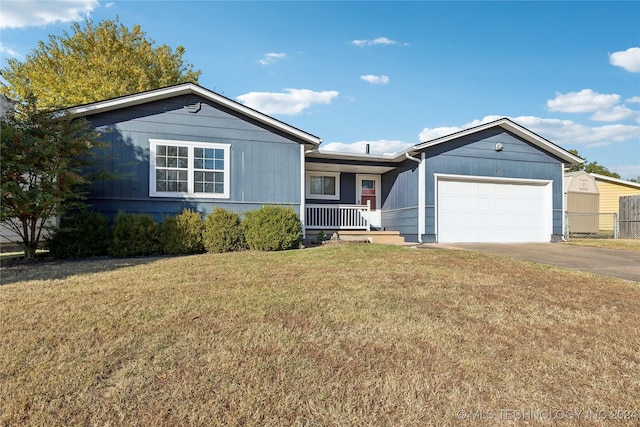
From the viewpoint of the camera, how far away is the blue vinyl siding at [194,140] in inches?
378

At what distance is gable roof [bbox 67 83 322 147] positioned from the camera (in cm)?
933

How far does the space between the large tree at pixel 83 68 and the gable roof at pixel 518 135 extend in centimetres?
1730

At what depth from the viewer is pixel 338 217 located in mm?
13164

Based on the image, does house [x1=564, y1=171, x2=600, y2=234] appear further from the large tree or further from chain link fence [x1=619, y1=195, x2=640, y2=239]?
the large tree

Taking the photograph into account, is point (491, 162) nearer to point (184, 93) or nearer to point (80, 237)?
point (184, 93)

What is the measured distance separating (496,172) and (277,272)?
9.97 meters

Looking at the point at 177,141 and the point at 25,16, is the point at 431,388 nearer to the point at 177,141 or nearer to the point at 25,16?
the point at 177,141

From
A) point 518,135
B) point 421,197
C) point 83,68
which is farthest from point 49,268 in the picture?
point 83,68

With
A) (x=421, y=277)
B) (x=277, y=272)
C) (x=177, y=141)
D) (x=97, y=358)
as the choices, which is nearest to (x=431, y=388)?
(x=97, y=358)

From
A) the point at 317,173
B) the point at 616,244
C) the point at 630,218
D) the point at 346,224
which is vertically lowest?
the point at 616,244

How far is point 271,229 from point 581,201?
17.7 m

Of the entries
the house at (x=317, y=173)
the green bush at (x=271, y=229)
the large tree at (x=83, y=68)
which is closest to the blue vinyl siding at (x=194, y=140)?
the house at (x=317, y=173)

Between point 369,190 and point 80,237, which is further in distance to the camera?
point 369,190

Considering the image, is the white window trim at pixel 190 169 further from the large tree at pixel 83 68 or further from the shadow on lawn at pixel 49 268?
the large tree at pixel 83 68
